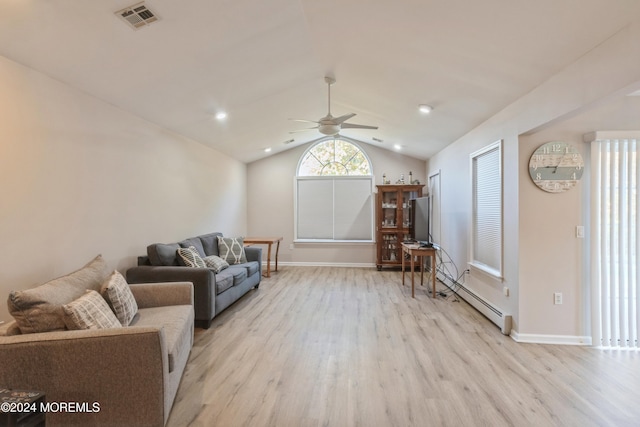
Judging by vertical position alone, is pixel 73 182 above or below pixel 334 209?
above

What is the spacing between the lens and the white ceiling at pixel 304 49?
2.01 metres

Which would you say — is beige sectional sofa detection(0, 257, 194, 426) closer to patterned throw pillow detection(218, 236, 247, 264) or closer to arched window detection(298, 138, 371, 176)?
patterned throw pillow detection(218, 236, 247, 264)

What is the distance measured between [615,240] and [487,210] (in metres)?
1.24

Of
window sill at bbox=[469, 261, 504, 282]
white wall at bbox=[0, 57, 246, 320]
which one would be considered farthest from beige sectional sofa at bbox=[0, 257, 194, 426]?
window sill at bbox=[469, 261, 504, 282]

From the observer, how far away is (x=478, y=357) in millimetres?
2797

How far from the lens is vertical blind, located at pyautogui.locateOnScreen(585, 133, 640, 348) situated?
3004 mm

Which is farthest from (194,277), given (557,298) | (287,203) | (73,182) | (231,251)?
(287,203)

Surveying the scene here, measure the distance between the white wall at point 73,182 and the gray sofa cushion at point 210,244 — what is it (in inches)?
13.5

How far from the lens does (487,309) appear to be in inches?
148

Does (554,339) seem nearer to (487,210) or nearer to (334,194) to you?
(487,210)

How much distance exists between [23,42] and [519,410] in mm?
4198

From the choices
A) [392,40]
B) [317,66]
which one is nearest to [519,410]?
[392,40]

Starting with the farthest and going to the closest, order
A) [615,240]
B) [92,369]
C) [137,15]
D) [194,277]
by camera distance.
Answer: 1. [194,277]
2. [615,240]
3. [137,15]
4. [92,369]

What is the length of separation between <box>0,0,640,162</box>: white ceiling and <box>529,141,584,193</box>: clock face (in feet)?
2.18
